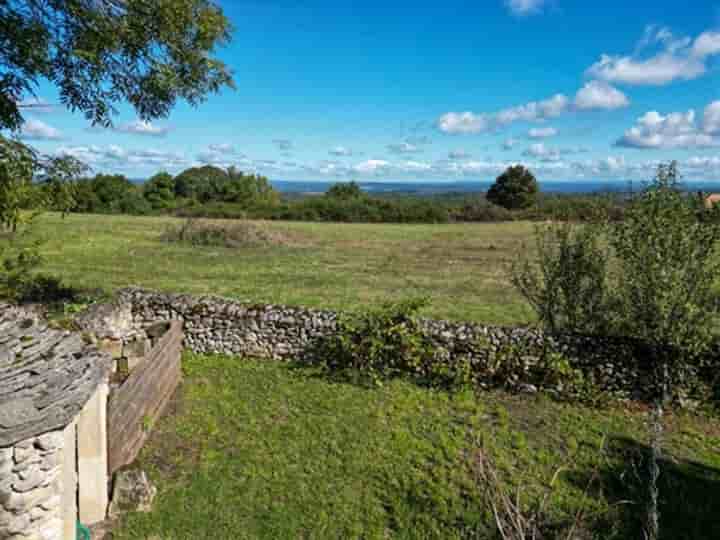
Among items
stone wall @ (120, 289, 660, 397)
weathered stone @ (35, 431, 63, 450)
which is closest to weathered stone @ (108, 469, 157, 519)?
weathered stone @ (35, 431, 63, 450)

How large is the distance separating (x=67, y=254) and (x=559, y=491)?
24.4 metres

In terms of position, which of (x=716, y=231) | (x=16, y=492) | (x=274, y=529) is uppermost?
(x=716, y=231)

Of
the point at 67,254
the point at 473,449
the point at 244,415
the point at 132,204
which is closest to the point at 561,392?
the point at 473,449

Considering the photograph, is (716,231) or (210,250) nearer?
(716,231)

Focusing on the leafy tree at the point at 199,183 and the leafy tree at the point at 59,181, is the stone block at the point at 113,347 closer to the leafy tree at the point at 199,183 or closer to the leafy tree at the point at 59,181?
the leafy tree at the point at 59,181

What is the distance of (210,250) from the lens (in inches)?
1008

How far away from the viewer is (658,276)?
7062 millimetres

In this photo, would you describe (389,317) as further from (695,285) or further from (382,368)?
(695,285)

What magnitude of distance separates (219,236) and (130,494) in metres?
24.2

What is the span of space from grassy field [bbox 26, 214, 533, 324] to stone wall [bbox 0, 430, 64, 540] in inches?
423

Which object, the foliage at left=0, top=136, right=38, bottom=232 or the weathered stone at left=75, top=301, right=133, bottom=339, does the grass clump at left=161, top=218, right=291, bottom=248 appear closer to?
the weathered stone at left=75, top=301, right=133, bottom=339

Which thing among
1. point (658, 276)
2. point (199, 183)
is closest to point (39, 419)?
point (658, 276)

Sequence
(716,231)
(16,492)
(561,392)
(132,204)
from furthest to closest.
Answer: (132,204) → (561,392) → (716,231) → (16,492)

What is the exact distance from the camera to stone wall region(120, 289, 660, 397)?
7906 mm
